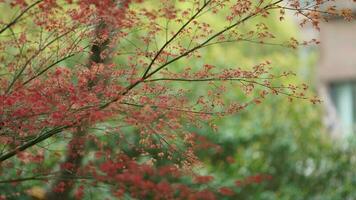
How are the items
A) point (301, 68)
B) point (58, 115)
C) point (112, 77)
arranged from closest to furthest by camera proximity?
point (58, 115)
point (112, 77)
point (301, 68)

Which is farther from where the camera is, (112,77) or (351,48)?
(351,48)

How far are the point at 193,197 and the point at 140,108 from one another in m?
0.81

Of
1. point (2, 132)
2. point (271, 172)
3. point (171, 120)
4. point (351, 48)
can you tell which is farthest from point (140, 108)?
point (351, 48)

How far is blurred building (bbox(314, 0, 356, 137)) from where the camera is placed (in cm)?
2019

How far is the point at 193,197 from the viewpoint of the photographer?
18.2 feet

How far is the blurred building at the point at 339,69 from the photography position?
66.2 ft

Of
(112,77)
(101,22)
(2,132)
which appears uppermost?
(101,22)

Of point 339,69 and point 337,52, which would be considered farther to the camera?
point 339,69

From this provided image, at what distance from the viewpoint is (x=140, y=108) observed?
5.50 meters

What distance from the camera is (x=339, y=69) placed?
2059cm

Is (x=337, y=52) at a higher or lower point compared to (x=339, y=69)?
higher

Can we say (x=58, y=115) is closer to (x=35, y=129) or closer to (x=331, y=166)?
(x=35, y=129)

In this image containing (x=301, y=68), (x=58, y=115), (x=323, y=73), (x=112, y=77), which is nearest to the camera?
(x=58, y=115)

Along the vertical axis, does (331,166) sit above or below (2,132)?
below
